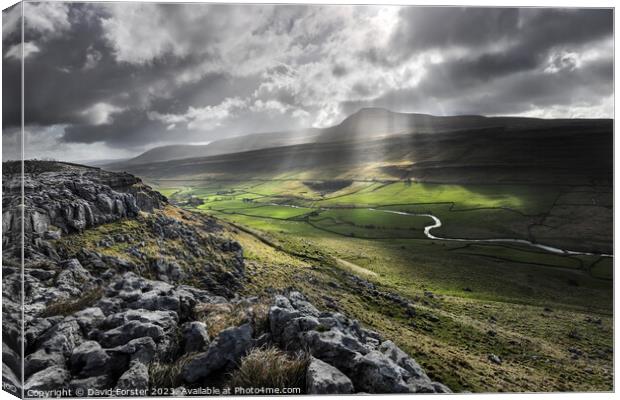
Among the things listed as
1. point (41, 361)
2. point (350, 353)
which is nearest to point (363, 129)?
point (350, 353)

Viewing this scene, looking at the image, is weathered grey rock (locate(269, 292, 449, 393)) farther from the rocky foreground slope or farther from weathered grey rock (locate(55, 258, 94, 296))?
weathered grey rock (locate(55, 258, 94, 296))

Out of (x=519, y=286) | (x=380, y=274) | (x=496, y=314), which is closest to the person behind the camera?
(x=496, y=314)

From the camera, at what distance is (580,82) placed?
7.47m

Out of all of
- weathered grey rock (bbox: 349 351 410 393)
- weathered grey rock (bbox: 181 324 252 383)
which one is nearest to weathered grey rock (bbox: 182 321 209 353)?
weathered grey rock (bbox: 181 324 252 383)

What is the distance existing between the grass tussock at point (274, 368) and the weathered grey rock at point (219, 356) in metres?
0.14

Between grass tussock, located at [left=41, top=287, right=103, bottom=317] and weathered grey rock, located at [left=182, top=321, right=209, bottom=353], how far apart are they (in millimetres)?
1615

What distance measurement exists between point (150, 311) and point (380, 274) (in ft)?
22.4

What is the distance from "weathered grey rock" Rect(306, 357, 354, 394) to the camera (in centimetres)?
487

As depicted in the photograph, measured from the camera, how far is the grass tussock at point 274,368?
5.16 m

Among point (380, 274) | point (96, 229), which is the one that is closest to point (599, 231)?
point (380, 274)

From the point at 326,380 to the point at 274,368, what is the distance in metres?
0.80

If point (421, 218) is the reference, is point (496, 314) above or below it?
below

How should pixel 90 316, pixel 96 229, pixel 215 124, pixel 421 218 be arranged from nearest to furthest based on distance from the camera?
pixel 90 316 < pixel 96 229 < pixel 215 124 < pixel 421 218

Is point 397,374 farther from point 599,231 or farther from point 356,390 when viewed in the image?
point 599,231
